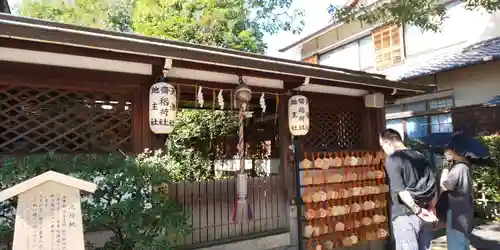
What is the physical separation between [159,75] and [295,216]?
11.6 feet

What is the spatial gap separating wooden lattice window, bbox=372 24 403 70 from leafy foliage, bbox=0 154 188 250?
13.1 meters

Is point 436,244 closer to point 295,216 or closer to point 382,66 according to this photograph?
point 295,216

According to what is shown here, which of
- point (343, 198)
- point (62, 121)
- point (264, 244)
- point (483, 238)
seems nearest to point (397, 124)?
point (483, 238)

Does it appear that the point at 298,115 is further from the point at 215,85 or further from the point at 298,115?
the point at 215,85

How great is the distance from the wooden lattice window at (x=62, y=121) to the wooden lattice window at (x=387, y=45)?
41.3 ft

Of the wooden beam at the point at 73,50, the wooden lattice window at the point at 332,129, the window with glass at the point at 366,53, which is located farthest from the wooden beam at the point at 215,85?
the window with glass at the point at 366,53

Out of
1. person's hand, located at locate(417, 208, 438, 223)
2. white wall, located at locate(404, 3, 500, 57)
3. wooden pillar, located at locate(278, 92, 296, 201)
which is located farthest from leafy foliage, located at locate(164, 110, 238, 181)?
white wall, located at locate(404, 3, 500, 57)

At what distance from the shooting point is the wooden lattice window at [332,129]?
7141mm

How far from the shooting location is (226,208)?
19.2 ft

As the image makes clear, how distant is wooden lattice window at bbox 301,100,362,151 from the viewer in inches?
281

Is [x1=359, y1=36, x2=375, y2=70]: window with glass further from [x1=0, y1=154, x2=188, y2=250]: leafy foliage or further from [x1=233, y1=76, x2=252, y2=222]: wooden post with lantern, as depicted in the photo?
[x1=0, y1=154, x2=188, y2=250]: leafy foliage

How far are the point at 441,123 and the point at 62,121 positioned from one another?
37.9 ft

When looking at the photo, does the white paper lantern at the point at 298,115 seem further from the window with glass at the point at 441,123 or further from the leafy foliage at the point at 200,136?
the window with glass at the point at 441,123

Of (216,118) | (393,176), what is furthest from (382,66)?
(393,176)
